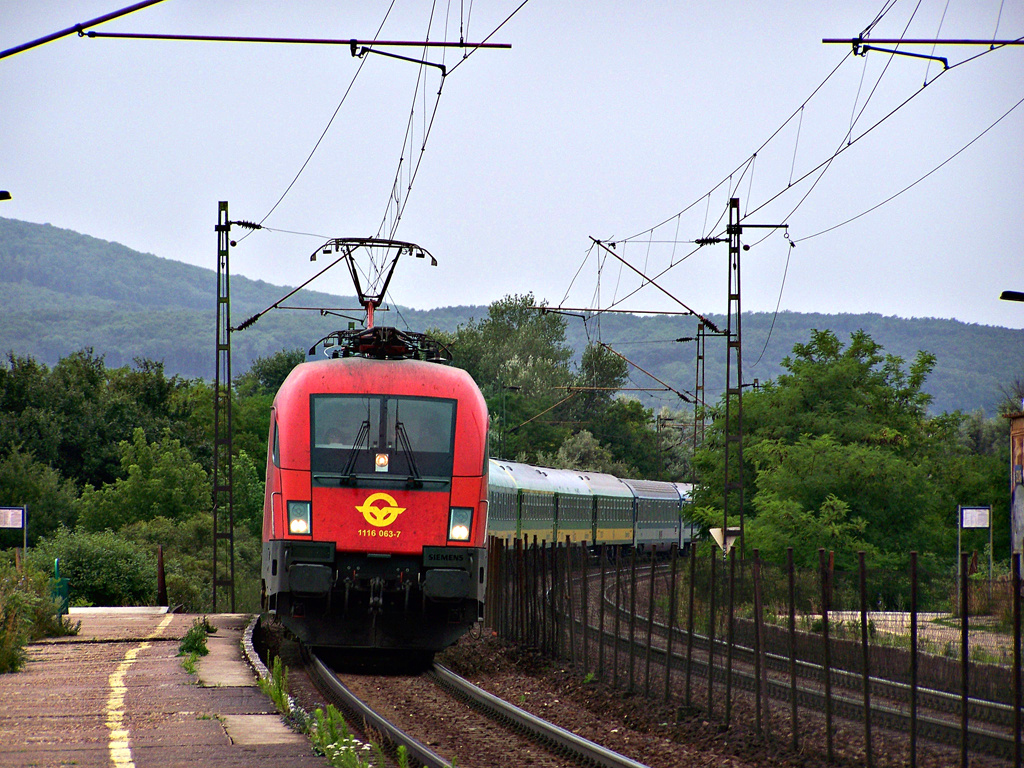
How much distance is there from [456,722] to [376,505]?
10.2ft

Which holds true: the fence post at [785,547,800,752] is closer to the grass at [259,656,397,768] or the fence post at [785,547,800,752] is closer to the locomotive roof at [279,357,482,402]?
the grass at [259,656,397,768]

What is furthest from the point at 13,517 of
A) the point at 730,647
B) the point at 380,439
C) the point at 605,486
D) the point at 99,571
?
the point at 605,486

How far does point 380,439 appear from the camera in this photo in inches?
567

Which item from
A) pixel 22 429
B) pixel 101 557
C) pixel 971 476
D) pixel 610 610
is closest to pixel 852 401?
pixel 971 476

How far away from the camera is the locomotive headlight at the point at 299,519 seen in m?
13.9

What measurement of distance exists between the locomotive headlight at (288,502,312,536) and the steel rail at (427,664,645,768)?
2407mm

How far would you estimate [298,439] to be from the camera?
14.2 m

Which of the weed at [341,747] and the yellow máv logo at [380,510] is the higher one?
the yellow máv logo at [380,510]

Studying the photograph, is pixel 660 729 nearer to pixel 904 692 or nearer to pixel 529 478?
pixel 904 692

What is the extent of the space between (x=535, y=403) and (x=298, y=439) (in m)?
68.5

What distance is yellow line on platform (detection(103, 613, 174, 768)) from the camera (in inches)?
361

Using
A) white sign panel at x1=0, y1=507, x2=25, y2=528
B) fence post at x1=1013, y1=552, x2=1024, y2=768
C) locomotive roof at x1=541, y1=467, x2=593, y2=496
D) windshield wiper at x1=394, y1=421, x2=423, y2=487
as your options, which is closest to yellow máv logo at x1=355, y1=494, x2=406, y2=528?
windshield wiper at x1=394, y1=421, x2=423, y2=487

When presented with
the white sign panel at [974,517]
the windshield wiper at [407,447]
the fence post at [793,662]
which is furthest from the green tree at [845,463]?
the fence post at [793,662]

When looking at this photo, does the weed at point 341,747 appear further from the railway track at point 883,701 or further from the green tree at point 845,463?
the green tree at point 845,463
